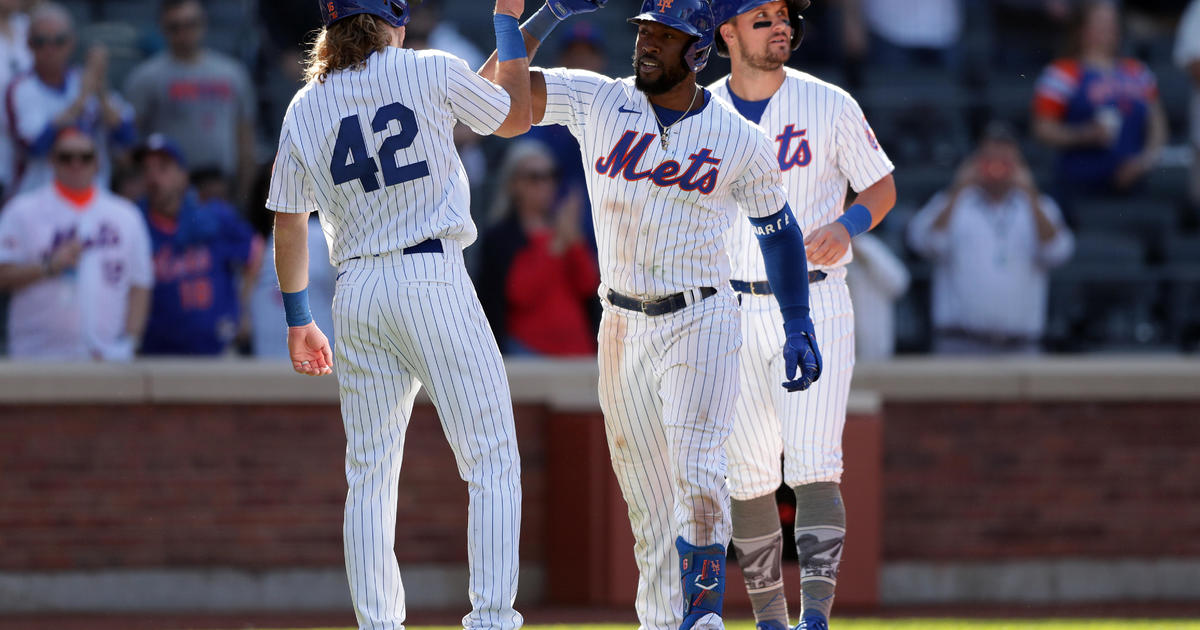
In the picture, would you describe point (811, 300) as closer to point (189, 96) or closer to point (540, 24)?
point (540, 24)

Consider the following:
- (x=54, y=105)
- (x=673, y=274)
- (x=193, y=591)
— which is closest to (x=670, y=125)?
(x=673, y=274)

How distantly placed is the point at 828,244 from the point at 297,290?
5.47 ft

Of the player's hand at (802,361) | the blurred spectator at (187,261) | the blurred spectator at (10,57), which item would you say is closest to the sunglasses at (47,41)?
the blurred spectator at (10,57)

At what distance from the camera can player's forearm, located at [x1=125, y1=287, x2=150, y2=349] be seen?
27.3 feet

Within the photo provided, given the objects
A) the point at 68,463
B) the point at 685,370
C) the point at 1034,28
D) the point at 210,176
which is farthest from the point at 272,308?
the point at 1034,28

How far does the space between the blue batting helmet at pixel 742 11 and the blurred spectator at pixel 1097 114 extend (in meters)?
5.37

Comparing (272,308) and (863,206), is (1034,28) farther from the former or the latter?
(863,206)

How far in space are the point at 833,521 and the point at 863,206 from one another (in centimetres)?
104

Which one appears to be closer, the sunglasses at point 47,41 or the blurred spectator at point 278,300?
the blurred spectator at point 278,300

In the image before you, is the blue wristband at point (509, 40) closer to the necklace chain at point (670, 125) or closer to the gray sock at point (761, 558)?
the necklace chain at point (670, 125)

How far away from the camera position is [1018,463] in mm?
8305

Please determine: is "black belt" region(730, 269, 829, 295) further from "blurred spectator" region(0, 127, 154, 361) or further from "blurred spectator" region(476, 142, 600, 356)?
"blurred spectator" region(0, 127, 154, 361)

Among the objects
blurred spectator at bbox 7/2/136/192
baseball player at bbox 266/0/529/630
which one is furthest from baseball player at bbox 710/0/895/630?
blurred spectator at bbox 7/2/136/192

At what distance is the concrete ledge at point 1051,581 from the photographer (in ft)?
27.1
